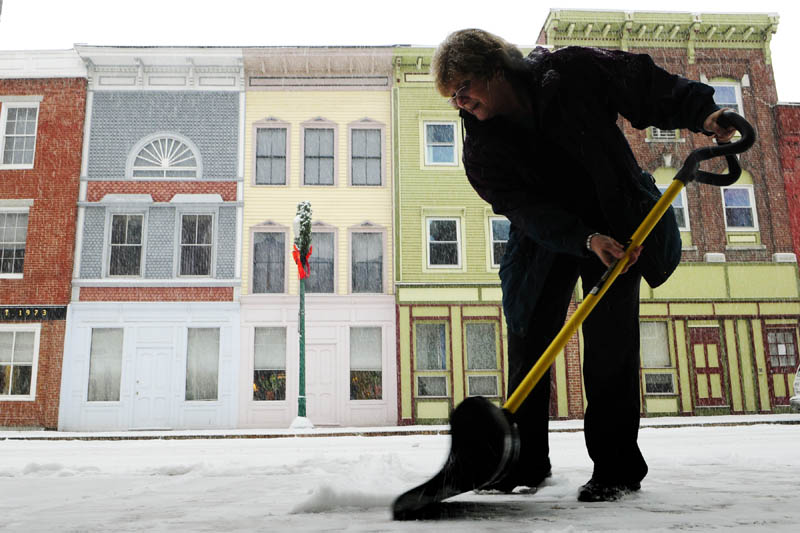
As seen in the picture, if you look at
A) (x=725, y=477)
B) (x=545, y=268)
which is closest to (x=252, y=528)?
(x=545, y=268)

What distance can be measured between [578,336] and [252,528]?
44.1 feet

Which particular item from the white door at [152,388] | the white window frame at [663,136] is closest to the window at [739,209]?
the white window frame at [663,136]

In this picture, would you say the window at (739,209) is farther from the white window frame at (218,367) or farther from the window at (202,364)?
the window at (202,364)

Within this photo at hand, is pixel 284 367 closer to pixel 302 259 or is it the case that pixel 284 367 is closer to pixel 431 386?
pixel 302 259

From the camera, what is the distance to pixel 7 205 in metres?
14.6

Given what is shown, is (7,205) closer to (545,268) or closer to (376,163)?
(376,163)

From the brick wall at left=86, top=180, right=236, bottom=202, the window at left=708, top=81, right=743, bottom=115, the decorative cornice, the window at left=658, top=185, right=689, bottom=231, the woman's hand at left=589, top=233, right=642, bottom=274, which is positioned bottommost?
the woman's hand at left=589, top=233, right=642, bottom=274

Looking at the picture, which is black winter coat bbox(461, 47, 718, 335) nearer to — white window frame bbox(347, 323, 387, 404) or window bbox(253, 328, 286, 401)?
white window frame bbox(347, 323, 387, 404)

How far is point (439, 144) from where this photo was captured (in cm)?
1530

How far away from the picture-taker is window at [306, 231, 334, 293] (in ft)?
47.4

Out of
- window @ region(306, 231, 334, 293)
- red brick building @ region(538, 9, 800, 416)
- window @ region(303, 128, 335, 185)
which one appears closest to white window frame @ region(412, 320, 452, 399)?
window @ region(306, 231, 334, 293)

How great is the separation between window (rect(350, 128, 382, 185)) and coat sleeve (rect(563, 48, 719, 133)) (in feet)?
42.6

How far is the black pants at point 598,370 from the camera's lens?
212 cm

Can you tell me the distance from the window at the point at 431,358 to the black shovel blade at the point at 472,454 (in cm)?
1236
